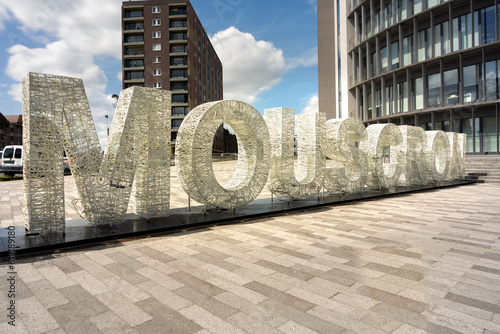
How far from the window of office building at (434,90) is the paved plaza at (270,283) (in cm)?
2137

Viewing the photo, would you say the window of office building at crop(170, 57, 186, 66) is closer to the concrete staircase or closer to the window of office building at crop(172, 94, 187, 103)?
the window of office building at crop(172, 94, 187, 103)

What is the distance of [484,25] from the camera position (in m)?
22.4

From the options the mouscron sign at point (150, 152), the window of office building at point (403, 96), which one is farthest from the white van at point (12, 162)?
the window of office building at point (403, 96)

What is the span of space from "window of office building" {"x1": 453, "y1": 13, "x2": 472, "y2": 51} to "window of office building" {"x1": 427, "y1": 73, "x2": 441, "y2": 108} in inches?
94.7

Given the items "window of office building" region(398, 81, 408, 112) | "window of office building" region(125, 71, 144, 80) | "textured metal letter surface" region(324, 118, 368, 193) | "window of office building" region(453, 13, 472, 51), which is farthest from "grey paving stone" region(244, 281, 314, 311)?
"window of office building" region(125, 71, 144, 80)

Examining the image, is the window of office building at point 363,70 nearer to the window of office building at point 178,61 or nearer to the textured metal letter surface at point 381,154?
the textured metal letter surface at point 381,154

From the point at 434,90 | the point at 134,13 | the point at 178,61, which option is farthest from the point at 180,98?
the point at 434,90

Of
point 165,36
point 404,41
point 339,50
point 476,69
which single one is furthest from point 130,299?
point 165,36

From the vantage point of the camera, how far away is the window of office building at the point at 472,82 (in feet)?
75.3

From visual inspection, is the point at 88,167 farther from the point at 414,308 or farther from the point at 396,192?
the point at 396,192

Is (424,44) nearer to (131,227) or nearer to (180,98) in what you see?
(131,227)

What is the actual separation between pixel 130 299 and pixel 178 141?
184 inches

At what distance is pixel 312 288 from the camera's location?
3.94m

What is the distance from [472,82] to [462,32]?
12.6ft
